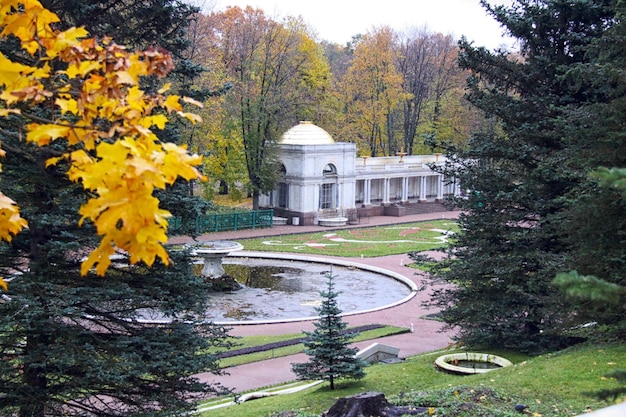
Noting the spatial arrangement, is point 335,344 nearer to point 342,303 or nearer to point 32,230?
point 32,230

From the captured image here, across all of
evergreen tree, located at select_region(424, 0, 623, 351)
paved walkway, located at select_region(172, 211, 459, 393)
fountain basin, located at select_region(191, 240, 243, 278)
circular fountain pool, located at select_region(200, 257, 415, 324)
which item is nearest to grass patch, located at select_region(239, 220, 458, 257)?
paved walkway, located at select_region(172, 211, 459, 393)

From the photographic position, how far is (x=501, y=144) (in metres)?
17.1

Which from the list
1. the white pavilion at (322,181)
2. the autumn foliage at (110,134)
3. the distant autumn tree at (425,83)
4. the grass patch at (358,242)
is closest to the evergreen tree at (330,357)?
the autumn foliage at (110,134)

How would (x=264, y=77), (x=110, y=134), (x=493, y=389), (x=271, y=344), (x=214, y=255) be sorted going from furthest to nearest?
1. (x=264, y=77)
2. (x=214, y=255)
3. (x=271, y=344)
4. (x=493, y=389)
5. (x=110, y=134)

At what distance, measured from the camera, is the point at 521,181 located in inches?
666

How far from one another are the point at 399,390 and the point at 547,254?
4.54 m

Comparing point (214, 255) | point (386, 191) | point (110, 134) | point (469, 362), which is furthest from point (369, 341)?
point (386, 191)

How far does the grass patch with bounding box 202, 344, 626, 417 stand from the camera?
404 inches

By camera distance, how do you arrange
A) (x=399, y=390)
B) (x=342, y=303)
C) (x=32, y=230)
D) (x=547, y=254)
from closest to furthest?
(x=32, y=230) → (x=399, y=390) → (x=547, y=254) → (x=342, y=303)

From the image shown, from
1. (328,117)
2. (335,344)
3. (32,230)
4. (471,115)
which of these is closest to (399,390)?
(335,344)

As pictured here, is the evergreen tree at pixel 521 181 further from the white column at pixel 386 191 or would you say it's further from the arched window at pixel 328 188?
the white column at pixel 386 191

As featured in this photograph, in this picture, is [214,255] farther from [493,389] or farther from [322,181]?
[322,181]

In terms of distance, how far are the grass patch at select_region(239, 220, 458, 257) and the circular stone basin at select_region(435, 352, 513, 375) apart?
Answer: 1926 centimetres

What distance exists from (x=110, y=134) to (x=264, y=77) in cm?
4505
